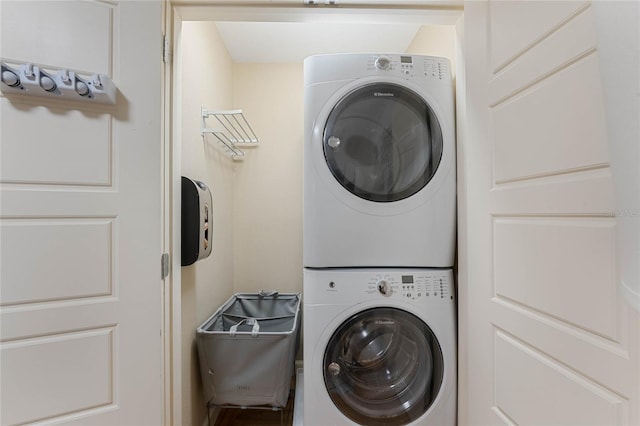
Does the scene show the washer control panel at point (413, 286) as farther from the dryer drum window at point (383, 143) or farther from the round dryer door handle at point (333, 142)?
the round dryer door handle at point (333, 142)

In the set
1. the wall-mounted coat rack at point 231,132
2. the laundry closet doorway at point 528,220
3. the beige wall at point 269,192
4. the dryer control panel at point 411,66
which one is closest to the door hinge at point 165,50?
the laundry closet doorway at point 528,220

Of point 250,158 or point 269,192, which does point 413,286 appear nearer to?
point 269,192

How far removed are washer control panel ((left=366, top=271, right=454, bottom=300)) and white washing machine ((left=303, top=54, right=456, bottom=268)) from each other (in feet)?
0.18

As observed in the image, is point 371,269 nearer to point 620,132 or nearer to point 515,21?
point 620,132

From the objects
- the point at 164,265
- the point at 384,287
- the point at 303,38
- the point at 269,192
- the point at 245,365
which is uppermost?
the point at 303,38

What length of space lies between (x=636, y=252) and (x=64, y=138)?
59.2 inches

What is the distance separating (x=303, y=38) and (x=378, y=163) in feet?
4.12

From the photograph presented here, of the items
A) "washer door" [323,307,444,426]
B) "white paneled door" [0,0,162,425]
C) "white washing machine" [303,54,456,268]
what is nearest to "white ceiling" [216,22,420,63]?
"white washing machine" [303,54,456,268]

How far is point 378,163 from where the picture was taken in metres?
1.18

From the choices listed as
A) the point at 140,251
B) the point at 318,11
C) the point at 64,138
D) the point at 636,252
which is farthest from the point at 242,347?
the point at 318,11

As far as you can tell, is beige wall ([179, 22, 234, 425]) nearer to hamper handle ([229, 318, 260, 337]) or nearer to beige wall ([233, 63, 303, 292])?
beige wall ([233, 63, 303, 292])

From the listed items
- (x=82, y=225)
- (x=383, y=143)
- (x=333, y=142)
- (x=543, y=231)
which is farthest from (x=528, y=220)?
(x=82, y=225)

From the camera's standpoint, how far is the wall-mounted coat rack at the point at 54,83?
80 cm

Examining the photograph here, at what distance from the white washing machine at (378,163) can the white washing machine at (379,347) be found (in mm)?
88
